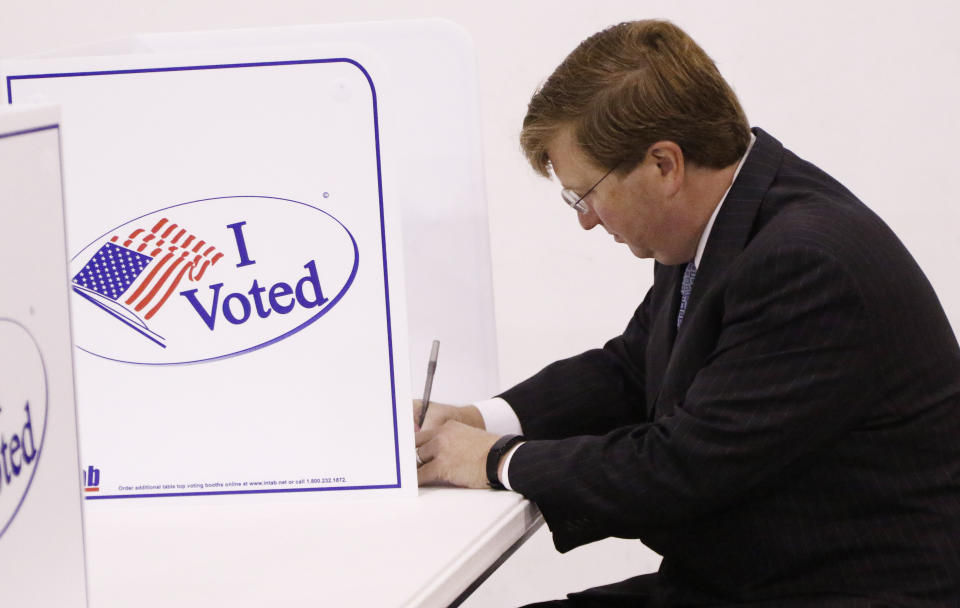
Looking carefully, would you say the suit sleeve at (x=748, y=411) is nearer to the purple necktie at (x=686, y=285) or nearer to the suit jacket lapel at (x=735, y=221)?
the suit jacket lapel at (x=735, y=221)

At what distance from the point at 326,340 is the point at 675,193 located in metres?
0.45

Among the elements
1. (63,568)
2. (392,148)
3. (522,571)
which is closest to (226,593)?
(63,568)

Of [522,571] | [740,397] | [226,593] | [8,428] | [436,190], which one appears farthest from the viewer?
[522,571]

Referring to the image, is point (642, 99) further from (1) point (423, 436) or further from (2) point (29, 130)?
(2) point (29, 130)

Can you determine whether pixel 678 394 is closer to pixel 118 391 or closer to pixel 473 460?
pixel 473 460

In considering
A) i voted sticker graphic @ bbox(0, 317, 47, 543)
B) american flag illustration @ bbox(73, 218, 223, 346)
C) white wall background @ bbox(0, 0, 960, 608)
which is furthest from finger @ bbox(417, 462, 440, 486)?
white wall background @ bbox(0, 0, 960, 608)

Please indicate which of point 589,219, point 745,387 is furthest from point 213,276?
point 745,387

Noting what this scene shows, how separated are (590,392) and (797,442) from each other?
49cm

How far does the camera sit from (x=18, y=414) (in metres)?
0.76

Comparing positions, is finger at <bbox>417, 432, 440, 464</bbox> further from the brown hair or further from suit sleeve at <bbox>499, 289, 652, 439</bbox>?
the brown hair

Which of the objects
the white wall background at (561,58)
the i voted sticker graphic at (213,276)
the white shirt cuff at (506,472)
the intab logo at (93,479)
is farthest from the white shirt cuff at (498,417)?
the white wall background at (561,58)

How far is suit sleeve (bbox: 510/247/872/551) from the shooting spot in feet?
Answer: 3.81

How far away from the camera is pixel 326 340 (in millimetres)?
1260

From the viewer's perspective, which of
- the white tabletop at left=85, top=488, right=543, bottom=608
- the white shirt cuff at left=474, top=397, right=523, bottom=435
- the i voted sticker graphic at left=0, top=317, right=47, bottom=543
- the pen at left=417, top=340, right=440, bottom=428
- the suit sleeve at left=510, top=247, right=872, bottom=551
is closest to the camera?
the i voted sticker graphic at left=0, top=317, right=47, bottom=543
